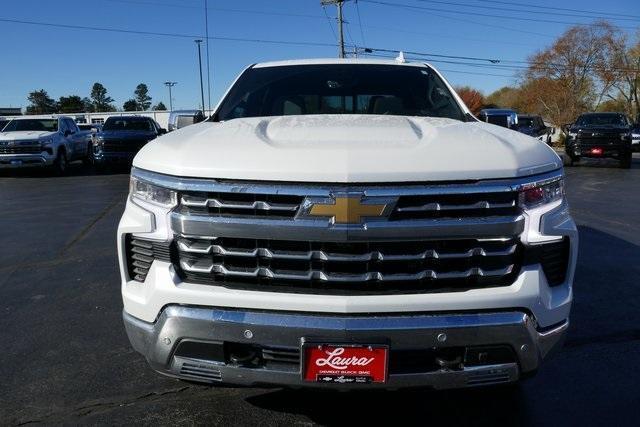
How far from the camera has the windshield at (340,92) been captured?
161 inches

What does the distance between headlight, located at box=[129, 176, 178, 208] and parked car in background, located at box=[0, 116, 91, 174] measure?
53.8 feet

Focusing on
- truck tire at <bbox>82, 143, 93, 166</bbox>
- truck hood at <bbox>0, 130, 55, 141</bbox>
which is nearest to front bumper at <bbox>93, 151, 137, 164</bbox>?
truck hood at <bbox>0, 130, 55, 141</bbox>

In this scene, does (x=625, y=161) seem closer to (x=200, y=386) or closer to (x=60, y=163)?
(x=60, y=163)

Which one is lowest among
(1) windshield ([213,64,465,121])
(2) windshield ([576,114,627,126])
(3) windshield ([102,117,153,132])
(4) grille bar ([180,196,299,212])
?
(3) windshield ([102,117,153,132])

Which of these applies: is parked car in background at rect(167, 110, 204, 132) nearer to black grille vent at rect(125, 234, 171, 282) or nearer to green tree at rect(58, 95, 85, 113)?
black grille vent at rect(125, 234, 171, 282)

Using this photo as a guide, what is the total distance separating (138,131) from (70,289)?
46.9 ft

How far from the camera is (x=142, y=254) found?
100 inches

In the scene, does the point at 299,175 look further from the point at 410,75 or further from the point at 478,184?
the point at 410,75

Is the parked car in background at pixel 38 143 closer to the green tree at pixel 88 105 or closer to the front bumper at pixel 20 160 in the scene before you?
the front bumper at pixel 20 160

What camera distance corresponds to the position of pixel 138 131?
1862 cm

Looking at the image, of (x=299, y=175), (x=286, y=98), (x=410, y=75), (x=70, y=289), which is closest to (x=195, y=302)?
(x=299, y=175)

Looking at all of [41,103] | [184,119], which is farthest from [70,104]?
[184,119]

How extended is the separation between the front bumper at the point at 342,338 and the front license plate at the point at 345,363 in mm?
29

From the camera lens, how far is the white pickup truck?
2262mm
